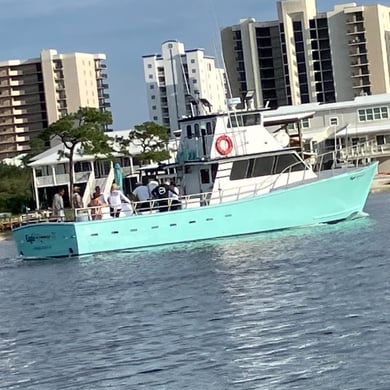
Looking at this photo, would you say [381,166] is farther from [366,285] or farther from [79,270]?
[366,285]

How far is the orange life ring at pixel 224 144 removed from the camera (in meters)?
38.0

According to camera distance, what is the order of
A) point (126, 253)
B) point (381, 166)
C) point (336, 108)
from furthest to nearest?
point (336, 108)
point (381, 166)
point (126, 253)

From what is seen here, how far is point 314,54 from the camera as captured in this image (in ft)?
465

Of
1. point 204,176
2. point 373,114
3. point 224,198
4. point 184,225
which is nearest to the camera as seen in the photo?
point 184,225

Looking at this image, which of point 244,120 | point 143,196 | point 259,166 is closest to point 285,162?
point 259,166

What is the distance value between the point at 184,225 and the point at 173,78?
452 feet

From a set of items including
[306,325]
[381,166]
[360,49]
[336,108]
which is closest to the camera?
[306,325]

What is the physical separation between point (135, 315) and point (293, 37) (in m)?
122

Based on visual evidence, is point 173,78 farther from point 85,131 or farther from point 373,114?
point 85,131

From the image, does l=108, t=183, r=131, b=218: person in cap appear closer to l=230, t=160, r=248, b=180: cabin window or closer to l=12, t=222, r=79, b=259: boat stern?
l=12, t=222, r=79, b=259: boat stern

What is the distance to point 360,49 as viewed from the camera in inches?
5517

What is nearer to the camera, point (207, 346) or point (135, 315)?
point (207, 346)

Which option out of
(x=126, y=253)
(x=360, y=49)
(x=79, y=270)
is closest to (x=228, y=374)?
(x=79, y=270)

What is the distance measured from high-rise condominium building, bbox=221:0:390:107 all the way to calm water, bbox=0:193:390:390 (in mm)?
107589
